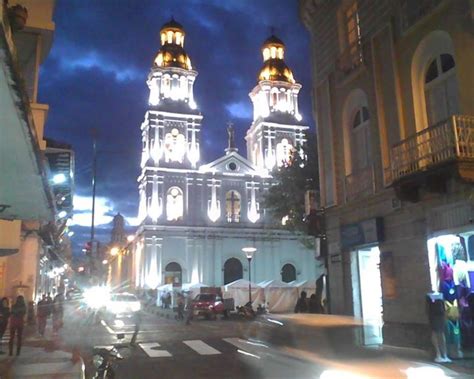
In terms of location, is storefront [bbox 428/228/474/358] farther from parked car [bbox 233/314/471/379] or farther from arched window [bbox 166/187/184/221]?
arched window [bbox 166/187/184/221]

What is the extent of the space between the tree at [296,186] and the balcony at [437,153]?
45.5ft

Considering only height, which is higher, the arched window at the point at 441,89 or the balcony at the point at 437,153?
the arched window at the point at 441,89

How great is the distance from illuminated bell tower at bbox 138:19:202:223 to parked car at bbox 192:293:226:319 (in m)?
22.6

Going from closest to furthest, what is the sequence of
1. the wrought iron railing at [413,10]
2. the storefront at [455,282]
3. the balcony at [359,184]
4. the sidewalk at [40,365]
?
the sidewalk at [40,365], the storefront at [455,282], the wrought iron railing at [413,10], the balcony at [359,184]

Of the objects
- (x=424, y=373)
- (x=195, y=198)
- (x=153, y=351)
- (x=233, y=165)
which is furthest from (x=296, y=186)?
(x=233, y=165)

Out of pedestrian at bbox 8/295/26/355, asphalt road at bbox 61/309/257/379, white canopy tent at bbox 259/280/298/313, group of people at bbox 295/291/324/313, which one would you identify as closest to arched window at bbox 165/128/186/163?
Result: white canopy tent at bbox 259/280/298/313

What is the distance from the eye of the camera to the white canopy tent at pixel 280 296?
38.9m

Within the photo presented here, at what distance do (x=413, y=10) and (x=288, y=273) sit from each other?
1898 inches

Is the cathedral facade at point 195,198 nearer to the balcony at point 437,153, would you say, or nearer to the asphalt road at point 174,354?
the asphalt road at point 174,354

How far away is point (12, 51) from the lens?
17.6 feet

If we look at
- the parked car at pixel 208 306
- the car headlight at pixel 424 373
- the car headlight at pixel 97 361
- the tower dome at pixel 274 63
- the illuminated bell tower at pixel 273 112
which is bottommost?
the car headlight at pixel 97 361

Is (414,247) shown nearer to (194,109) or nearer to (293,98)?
(194,109)

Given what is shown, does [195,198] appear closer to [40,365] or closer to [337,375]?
[40,365]

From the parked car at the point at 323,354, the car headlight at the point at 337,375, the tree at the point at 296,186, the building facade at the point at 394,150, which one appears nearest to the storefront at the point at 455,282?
the building facade at the point at 394,150
